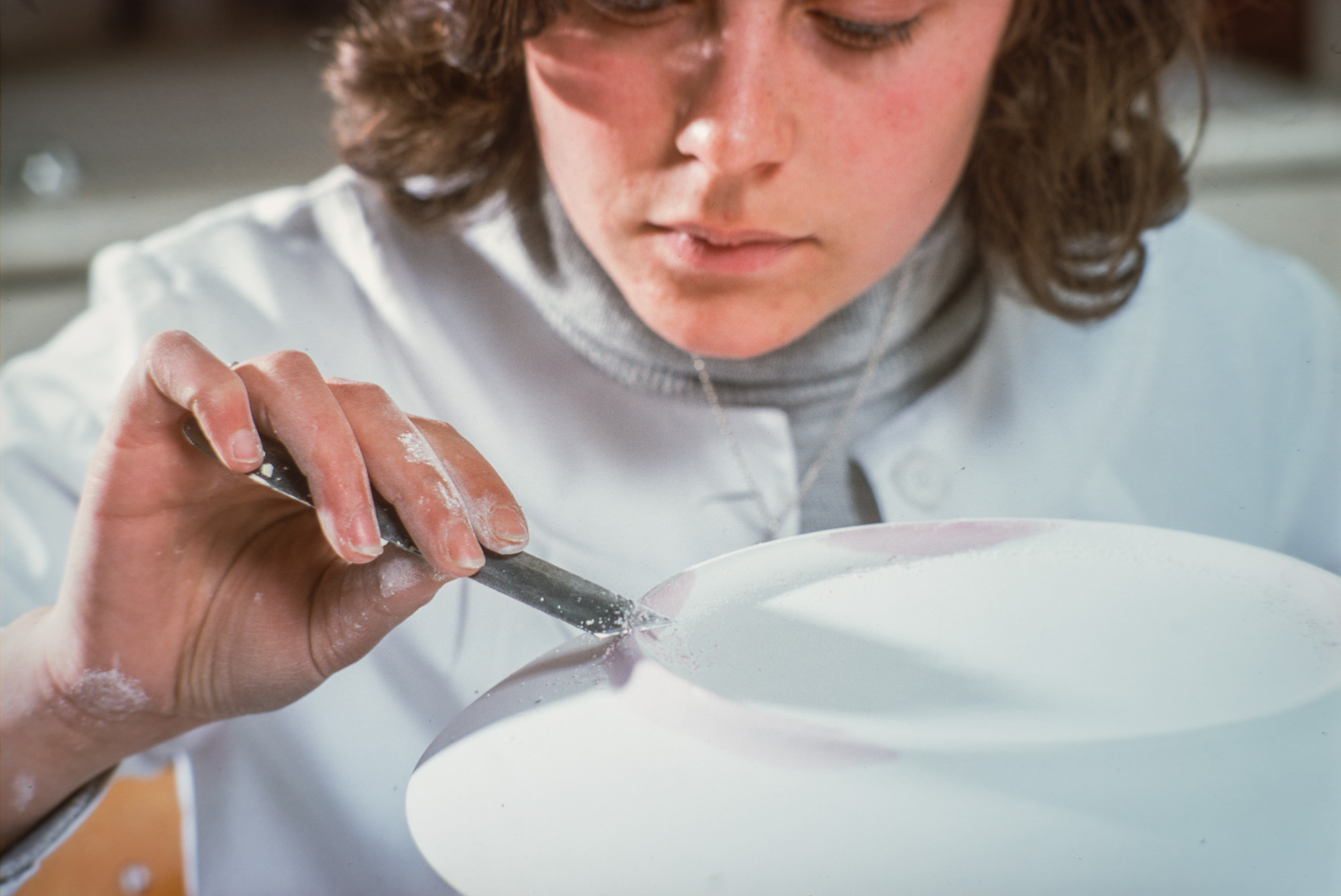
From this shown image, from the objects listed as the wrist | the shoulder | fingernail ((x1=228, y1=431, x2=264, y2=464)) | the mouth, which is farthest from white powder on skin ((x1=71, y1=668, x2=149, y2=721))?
the shoulder

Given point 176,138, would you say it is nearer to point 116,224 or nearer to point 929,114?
point 116,224

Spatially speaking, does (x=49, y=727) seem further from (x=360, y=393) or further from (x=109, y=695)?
(x=360, y=393)

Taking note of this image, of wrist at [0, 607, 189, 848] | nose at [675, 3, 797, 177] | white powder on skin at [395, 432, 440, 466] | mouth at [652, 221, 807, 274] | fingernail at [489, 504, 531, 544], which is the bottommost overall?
wrist at [0, 607, 189, 848]

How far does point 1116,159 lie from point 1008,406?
0.18 meters

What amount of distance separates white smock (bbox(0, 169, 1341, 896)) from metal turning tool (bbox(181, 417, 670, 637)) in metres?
0.01

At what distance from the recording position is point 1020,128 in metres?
0.44

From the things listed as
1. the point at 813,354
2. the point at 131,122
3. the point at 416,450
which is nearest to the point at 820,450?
the point at 813,354

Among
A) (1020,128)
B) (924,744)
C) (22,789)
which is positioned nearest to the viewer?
(924,744)

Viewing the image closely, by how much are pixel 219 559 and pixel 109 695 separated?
0.05 m

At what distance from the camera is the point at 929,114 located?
14.0 inches

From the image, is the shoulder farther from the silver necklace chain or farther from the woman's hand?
the woman's hand

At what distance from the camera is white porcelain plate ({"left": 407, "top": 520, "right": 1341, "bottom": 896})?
0.21 m

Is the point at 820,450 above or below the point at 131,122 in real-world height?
below

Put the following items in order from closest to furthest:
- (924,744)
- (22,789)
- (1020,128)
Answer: (924,744), (22,789), (1020,128)
